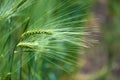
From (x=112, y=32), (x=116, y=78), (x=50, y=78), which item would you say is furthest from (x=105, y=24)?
(x=50, y=78)

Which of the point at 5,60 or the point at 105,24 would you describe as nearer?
the point at 5,60

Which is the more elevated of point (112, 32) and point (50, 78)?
point (112, 32)

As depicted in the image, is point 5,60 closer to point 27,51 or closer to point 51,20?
point 27,51

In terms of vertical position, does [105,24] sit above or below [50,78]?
above

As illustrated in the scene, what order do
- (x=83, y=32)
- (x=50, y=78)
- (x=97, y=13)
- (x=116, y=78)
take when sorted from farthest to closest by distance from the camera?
(x=97, y=13)
(x=116, y=78)
(x=50, y=78)
(x=83, y=32)

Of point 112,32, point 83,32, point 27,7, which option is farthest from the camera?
point 112,32

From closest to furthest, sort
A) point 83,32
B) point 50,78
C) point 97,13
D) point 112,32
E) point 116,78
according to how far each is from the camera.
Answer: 1. point 83,32
2. point 50,78
3. point 112,32
4. point 116,78
5. point 97,13

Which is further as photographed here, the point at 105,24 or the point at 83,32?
the point at 105,24

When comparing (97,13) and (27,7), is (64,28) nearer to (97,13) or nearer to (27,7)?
(27,7)

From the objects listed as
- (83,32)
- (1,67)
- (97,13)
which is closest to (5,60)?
(1,67)
